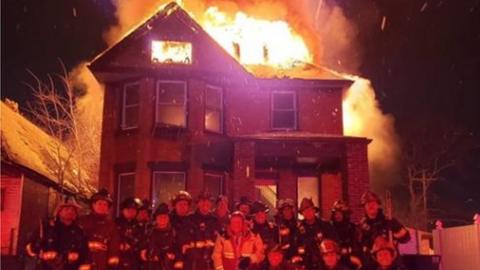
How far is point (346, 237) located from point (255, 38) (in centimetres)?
1324

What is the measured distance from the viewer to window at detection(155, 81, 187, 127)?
17.1 metres

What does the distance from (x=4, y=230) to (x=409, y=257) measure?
14.1m

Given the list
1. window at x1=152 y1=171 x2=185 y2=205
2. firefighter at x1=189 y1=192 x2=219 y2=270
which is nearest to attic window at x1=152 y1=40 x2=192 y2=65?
window at x1=152 y1=171 x2=185 y2=205

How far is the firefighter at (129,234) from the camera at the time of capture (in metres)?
8.44

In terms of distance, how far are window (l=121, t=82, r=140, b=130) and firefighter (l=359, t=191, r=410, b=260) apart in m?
10.6

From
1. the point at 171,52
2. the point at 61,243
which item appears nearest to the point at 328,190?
the point at 171,52

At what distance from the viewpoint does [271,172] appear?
18.6 m

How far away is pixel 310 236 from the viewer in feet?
30.2

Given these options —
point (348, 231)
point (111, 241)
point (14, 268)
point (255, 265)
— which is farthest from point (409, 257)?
point (14, 268)

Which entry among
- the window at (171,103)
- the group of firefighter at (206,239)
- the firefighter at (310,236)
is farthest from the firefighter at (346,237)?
the window at (171,103)

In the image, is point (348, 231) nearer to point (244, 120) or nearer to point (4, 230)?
point (244, 120)

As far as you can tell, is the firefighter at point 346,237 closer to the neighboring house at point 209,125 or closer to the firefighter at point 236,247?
the firefighter at point 236,247

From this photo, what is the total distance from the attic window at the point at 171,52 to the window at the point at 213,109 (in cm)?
124

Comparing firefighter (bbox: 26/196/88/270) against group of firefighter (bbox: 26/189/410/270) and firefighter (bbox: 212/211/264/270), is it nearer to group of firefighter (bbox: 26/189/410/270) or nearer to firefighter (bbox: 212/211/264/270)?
group of firefighter (bbox: 26/189/410/270)
